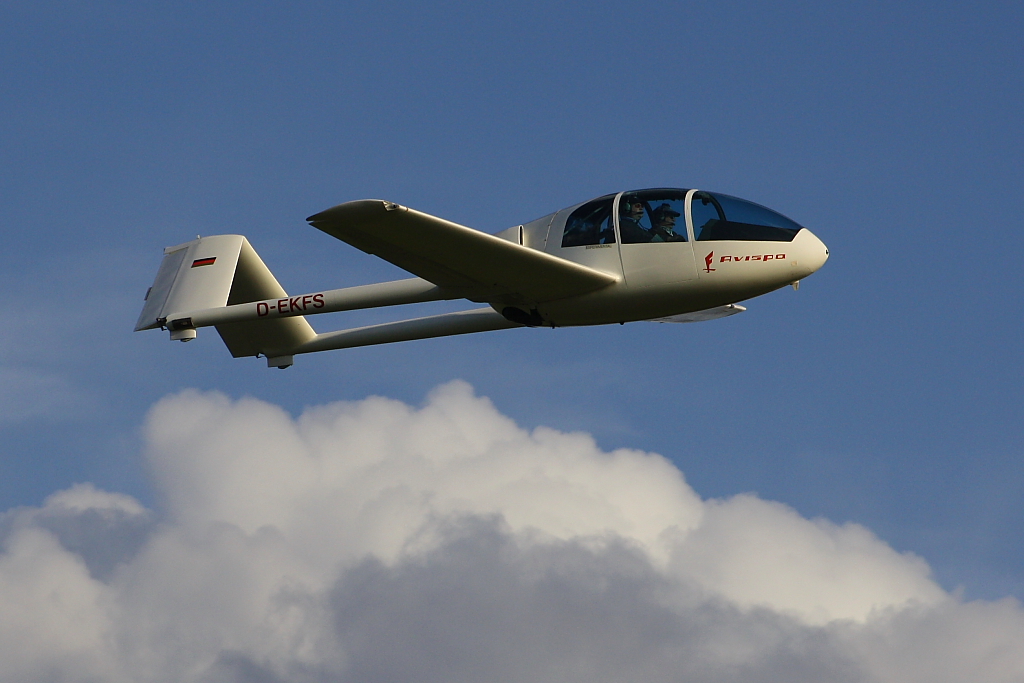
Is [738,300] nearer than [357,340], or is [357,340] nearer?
[738,300]

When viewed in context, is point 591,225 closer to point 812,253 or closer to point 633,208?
point 633,208

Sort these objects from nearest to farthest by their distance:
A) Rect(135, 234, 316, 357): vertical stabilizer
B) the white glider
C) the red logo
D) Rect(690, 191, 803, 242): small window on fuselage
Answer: the white glider < the red logo < Rect(690, 191, 803, 242): small window on fuselage < Rect(135, 234, 316, 357): vertical stabilizer

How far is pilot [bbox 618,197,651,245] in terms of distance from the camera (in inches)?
824

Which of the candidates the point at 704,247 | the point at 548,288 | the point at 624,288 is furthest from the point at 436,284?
the point at 704,247

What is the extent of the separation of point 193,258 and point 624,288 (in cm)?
1084

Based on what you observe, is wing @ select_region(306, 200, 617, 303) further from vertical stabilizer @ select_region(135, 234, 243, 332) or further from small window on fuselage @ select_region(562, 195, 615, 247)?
vertical stabilizer @ select_region(135, 234, 243, 332)

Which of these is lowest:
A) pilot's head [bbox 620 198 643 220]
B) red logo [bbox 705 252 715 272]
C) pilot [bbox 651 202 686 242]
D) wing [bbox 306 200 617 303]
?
wing [bbox 306 200 617 303]

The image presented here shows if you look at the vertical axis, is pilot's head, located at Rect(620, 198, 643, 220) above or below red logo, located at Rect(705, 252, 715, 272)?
above

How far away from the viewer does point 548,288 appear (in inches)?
828

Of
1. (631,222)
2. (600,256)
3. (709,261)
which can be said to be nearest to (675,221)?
(631,222)

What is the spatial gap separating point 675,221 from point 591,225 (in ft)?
5.01

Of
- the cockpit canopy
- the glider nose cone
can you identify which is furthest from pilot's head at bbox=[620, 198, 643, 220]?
the glider nose cone

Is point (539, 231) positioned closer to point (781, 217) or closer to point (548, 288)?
point (548, 288)

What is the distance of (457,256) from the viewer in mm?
20312
